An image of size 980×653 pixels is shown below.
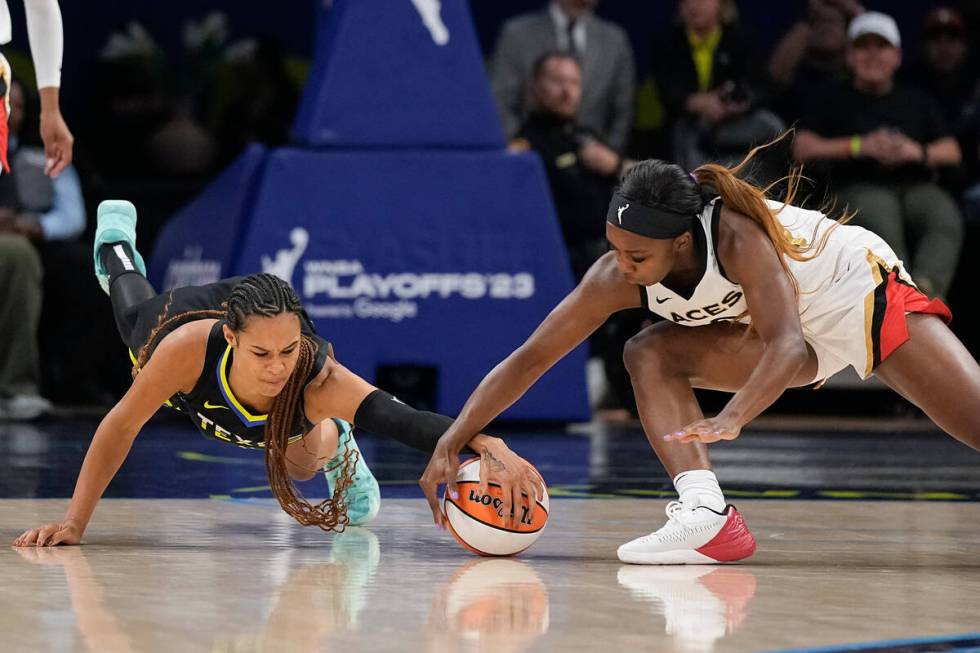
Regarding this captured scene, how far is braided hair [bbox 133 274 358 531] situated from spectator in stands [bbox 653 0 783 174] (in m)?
4.96

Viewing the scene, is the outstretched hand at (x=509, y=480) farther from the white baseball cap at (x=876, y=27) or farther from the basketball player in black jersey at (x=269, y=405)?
the white baseball cap at (x=876, y=27)

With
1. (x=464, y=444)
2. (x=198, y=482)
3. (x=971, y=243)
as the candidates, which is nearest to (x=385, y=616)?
(x=464, y=444)

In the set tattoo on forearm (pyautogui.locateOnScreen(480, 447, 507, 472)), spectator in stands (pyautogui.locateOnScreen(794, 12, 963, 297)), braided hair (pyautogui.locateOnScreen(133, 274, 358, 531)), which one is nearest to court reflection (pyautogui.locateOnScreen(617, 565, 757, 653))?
tattoo on forearm (pyautogui.locateOnScreen(480, 447, 507, 472))

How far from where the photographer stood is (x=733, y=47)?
30.9ft

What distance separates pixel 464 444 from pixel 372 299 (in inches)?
143

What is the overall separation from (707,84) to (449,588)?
6.24m

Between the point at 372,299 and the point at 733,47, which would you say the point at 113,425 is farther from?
the point at 733,47

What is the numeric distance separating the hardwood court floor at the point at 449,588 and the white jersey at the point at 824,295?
1.83 feet

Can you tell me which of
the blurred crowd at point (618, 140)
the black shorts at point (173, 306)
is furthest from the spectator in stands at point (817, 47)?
the black shorts at point (173, 306)

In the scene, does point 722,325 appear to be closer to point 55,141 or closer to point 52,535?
point 52,535

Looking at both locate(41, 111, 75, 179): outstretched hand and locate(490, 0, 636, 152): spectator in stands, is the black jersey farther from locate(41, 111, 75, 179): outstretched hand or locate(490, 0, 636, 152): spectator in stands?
locate(490, 0, 636, 152): spectator in stands

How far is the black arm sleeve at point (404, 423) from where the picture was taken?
4.36 metres

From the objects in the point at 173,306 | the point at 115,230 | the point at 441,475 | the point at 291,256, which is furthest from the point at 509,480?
the point at 291,256

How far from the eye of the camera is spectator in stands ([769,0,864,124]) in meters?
10.3
